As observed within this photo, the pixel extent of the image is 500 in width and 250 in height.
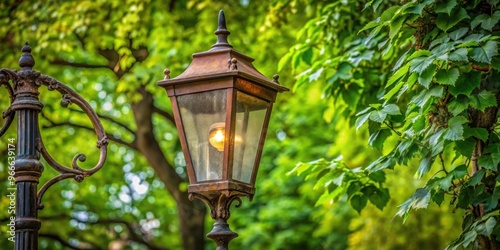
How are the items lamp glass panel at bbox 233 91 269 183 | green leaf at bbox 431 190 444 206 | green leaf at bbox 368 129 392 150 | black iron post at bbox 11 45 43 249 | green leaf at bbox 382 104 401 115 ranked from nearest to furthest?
black iron post at bbox 11 45 43 249 → lamp glass panel at bbox 233 91 269 183 → green leaf at bbox 382 104 401 115 → green leaf at bbox 431 190 444 206 → green leaf at bbox 368 129 392 150

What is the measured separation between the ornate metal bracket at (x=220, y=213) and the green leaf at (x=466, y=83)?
71.4 inches

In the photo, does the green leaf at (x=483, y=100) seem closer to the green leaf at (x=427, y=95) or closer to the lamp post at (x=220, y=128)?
the green leaf at (x=427, y=95)

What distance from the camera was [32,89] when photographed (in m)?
5.91

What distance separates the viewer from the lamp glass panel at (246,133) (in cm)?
618

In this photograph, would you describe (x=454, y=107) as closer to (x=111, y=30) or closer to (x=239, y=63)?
(x=239, y=63)

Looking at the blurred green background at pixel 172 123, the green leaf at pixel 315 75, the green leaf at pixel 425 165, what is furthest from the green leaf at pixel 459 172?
the green leaf at pixel 315 75

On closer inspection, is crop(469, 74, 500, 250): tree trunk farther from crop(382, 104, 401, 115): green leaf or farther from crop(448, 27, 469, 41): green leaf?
crop(382, 104, 401, 115): green leaf

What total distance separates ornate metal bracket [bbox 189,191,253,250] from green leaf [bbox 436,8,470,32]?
219 cm

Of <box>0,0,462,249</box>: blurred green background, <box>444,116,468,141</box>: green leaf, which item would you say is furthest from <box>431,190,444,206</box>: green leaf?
<box>0,0,462,249</box>: blurred green background

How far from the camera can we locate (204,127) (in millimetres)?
6219

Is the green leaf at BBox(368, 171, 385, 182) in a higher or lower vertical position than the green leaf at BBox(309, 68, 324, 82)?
lower

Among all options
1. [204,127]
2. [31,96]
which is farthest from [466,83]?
[31,96]

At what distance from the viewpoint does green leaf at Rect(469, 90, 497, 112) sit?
681 cm

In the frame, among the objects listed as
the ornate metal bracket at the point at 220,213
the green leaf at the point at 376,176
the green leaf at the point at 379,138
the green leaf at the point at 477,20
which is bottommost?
the ornate metal bracket at the point at 220,213
